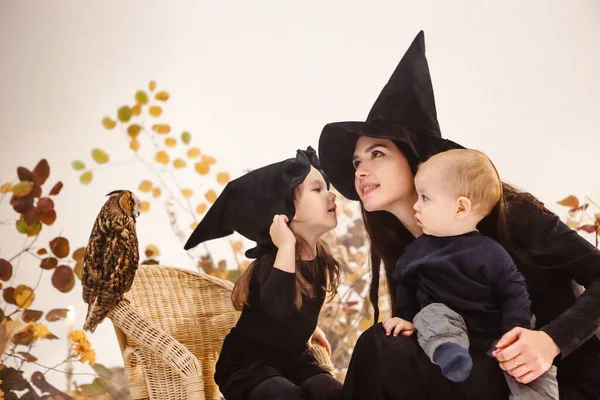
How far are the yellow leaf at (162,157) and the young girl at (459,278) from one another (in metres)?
1.39

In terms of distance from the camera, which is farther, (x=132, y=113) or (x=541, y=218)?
(x=132, y=113)

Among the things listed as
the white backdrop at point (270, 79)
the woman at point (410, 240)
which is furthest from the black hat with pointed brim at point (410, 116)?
the white backdrop at point (270, 79)

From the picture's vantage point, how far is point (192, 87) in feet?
8.77

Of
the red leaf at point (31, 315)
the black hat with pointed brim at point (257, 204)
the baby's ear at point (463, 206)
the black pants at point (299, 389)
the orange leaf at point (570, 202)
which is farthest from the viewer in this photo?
the orange leaf at point (570, 202)

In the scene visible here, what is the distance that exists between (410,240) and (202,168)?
1211 millimetres

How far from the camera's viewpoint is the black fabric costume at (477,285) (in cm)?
141

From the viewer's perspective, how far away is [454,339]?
4.40ft

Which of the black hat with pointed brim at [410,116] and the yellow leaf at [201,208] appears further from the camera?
the yellow leaf at [201,208]

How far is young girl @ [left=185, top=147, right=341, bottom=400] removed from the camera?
164cm

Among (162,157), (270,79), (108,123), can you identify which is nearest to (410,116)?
(270,79)

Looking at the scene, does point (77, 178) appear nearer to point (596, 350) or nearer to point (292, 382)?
point (292, 382)

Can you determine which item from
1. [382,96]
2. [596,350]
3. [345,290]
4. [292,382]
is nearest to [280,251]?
[292,382]

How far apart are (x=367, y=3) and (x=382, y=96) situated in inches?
49.2

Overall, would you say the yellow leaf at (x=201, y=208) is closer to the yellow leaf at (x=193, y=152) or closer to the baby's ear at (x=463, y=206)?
the yellow leaf at (x=193, y=152)
